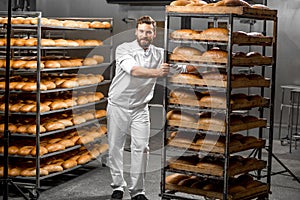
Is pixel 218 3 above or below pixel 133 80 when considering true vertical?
above

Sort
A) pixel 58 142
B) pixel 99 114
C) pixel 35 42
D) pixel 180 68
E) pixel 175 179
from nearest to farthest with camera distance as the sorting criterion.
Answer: pixel 175 179
pixel 180 68
pixel 35 42
pixel 58 142
pixel 99 114

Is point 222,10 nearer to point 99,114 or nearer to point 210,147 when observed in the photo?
point 210,147

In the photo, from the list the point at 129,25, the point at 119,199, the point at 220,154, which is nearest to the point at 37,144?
the point at 119,199

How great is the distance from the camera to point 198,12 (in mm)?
4359

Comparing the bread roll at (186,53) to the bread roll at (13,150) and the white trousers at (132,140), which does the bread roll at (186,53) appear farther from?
the bread roll at (13,150)

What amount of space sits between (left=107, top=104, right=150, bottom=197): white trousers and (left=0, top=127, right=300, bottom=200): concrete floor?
9.1 inches

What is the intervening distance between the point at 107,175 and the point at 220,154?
224 centimetres

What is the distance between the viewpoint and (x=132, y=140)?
529 cm

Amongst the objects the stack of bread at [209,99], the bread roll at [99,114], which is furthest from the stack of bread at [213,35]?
the bread roll at [99,114]

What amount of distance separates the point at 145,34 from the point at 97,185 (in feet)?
5.65

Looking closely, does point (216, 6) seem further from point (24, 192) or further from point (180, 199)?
point (24, 192)

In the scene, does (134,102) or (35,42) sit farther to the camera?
(35,42)

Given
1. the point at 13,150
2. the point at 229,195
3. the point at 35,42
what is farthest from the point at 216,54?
the point at 13,150

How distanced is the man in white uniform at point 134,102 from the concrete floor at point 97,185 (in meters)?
0.30
